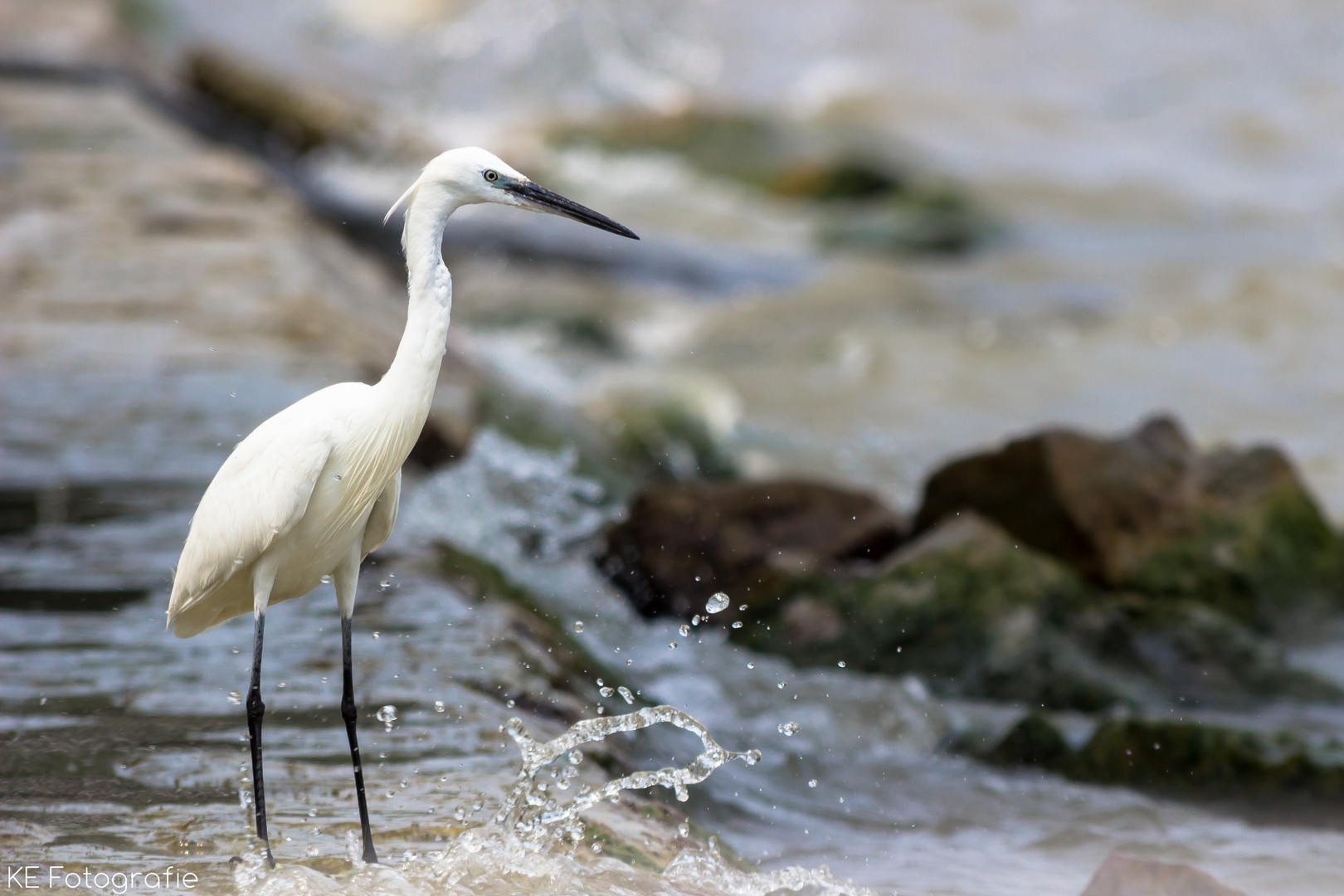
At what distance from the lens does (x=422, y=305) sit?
278 cm

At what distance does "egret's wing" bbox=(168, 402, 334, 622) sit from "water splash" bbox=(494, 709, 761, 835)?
0.78m

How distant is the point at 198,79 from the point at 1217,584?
1380 cm

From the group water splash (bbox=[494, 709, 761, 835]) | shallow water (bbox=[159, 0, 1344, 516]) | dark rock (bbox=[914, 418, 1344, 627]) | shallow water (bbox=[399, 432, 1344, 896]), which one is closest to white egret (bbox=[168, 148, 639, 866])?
water splash (bbox=[494, 709, 761, 835])

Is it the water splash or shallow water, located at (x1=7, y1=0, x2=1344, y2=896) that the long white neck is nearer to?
the water splash

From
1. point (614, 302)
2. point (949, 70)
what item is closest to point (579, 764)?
point (614, 302)

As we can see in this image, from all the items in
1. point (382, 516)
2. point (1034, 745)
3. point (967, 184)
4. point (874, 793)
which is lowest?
point (874, 793)

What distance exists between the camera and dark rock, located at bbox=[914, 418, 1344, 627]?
6051 millimetres

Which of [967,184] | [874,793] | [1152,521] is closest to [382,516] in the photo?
[874,793]

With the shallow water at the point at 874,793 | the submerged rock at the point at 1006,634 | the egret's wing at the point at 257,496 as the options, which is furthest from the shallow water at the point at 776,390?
the egret's wing at the point at 257,496

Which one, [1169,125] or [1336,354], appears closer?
[1336,354]

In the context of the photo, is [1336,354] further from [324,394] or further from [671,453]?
[324,394]

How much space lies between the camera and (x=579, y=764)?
3.60 metres

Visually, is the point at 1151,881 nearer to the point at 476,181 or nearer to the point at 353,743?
the point at 353,743

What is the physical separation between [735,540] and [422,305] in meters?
3.14
